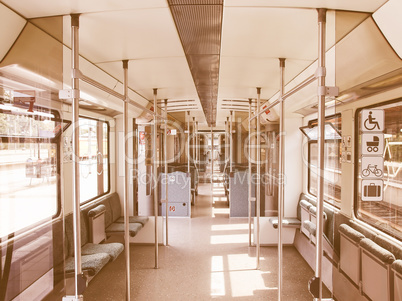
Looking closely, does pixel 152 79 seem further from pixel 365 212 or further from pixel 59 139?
pixel 365 212

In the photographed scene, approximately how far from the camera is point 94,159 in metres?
4.50

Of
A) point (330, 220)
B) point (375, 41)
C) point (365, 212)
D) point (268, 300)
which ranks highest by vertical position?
point (375, 41)

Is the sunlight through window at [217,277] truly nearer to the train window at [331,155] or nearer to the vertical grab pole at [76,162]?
the train window at [331,155]

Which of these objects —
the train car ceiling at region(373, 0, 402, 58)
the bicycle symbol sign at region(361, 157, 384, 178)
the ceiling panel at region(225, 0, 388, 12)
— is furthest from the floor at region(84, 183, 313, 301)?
the ceiling panel at region(225, 0, 388, 12)

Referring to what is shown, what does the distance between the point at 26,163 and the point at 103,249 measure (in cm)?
164

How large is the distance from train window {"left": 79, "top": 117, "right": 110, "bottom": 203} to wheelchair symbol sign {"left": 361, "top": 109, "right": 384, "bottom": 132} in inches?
148

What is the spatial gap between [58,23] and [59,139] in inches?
58.5

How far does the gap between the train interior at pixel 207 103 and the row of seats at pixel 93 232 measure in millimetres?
25

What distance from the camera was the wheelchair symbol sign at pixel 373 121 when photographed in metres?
2.58

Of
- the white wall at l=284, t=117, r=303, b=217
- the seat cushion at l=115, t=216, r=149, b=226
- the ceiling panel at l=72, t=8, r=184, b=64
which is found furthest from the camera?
the white wall at l=284, t=117, r=303, b=217

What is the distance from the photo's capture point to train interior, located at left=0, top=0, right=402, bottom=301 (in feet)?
5.56

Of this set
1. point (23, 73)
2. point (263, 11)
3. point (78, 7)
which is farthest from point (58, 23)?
point (263, 11)

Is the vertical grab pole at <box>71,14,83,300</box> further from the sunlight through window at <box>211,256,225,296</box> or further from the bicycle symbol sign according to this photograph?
the bicycle symbol sign

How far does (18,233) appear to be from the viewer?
2.40 metres
